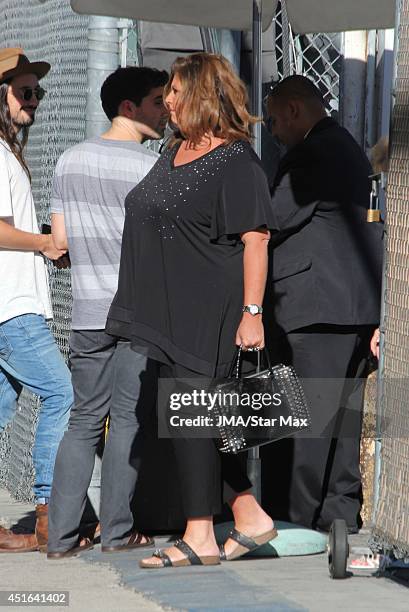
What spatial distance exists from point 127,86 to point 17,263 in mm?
865

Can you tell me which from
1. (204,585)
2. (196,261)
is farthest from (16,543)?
(196,261)

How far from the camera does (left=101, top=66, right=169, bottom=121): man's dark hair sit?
5891 millimetres

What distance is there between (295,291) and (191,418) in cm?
103

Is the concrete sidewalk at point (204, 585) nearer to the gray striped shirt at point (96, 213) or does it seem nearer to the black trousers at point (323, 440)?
the black trousers at point (323, 440)

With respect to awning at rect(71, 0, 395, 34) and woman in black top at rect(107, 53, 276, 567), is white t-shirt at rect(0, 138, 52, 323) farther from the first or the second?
awning at rect(71, 0, 395, 34)

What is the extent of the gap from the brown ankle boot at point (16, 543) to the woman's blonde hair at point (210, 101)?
1854 millimetres

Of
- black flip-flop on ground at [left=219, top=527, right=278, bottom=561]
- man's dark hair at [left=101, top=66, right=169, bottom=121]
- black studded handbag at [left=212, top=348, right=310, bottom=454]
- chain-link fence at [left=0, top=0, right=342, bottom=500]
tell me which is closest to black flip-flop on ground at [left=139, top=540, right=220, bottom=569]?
black flip-flop on ground at [left=219, top=527, right=278, bottom=561]

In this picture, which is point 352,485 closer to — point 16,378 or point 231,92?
point 16,378

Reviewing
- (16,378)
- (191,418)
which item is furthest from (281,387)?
(16,378)

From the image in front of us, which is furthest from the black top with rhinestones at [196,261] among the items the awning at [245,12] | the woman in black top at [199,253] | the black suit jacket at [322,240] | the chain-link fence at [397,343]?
the awning at [245,12]

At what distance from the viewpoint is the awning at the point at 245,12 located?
646cm

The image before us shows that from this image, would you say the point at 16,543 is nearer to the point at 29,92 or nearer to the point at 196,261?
the point at 196,261

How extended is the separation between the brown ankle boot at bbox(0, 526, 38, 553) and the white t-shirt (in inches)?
36.4

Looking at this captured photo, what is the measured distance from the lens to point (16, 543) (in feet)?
19.6
